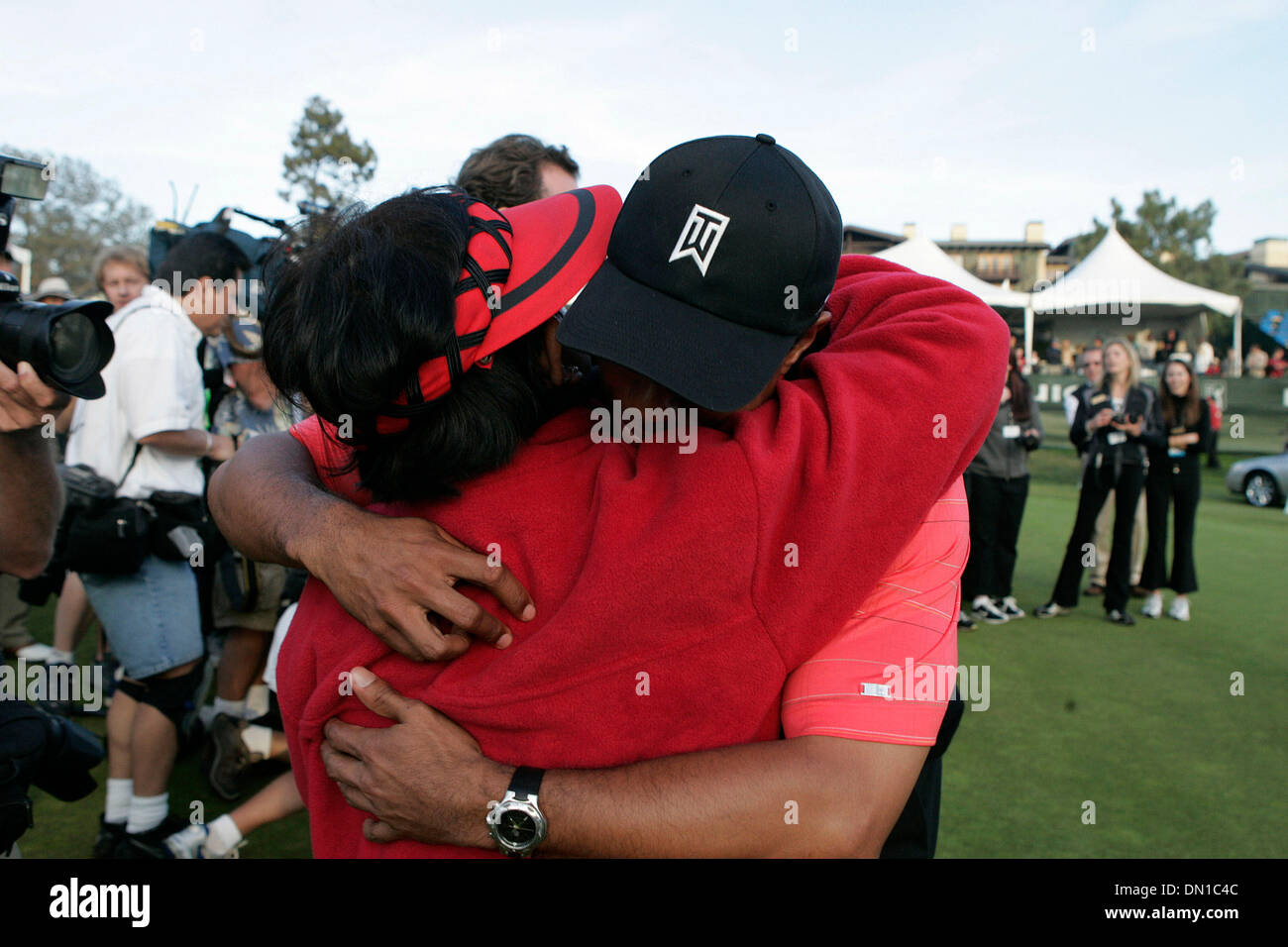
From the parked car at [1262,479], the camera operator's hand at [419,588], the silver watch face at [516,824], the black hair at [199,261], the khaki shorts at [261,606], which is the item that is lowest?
the parked car at [1262,479]

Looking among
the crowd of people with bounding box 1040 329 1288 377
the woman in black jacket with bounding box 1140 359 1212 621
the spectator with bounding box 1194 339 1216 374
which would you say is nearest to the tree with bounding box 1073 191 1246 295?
the crowd of people with bounding box 1040 329 1288 377

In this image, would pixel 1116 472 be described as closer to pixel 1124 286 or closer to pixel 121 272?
pixel 121 272

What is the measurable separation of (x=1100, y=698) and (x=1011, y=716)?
735 millimetres

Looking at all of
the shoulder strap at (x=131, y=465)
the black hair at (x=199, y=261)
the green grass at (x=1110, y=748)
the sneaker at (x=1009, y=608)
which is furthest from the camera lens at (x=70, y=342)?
the sneaker at (x=1009, y=608)

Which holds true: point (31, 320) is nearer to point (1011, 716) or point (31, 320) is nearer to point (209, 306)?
point (209, 306)

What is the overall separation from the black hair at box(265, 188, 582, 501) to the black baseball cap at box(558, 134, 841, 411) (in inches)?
6.0

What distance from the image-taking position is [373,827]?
1.39m

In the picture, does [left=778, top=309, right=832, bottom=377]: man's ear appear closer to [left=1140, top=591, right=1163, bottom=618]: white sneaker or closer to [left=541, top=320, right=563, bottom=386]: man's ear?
[left=541, top=320, right=563, bottom=386]: man's ear

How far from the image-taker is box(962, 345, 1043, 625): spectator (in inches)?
295

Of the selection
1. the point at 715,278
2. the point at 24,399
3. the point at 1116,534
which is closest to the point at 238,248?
the point at 24,399

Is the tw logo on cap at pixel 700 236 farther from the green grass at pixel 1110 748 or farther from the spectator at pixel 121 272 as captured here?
the spectator at pixel 121 272

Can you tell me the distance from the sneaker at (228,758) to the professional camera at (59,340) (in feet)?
9.54

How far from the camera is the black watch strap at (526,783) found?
1.27m
